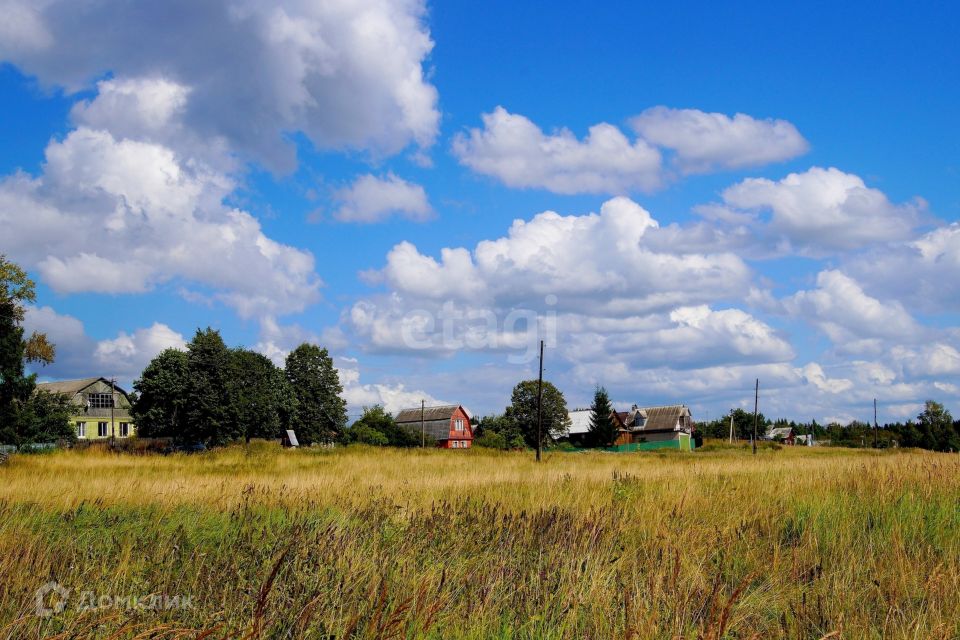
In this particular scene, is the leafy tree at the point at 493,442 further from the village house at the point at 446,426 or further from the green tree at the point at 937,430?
the green tree at the point at 937,430

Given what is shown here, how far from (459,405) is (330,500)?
3007 inches

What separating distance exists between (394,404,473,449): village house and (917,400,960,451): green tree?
2268 inches

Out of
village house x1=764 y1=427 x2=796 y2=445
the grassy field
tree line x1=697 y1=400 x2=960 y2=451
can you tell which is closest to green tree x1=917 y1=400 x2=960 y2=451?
tree line x1=697 y1=400 x2=960 y2=451

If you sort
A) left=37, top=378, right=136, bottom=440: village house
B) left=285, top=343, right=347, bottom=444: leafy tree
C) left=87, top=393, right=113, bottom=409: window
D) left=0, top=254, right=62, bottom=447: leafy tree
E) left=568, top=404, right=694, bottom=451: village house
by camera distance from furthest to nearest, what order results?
1. left=568, top=404, right=694, bottom=451: village house
2. left=87, top=393, right=113, bottom=409: window
3. left=37, top=378, right=136, bottom=440: village house
4. left=285, top=343, right=347, bottom=444: leafy tree
5. left=0, top=254, right=62, bottom=447: leafy tree

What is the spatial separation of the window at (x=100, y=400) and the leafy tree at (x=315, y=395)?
23.1 metres

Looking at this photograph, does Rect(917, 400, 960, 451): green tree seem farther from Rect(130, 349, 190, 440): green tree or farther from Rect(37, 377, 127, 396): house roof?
Rect(37, 377, 127, 396): house roof

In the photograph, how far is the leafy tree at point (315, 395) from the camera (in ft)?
237

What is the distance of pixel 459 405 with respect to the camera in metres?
85.8

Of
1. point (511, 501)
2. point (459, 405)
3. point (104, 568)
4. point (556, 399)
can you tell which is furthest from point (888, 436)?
point (104, 568)

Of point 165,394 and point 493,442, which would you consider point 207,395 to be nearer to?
point 165,394

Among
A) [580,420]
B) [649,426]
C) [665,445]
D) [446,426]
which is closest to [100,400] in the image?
[446,426]

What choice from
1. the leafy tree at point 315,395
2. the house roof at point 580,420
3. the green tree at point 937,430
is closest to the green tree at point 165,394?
the leafy tree at point 315,395

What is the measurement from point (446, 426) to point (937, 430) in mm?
63565

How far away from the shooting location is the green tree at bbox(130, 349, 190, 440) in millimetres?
54281
